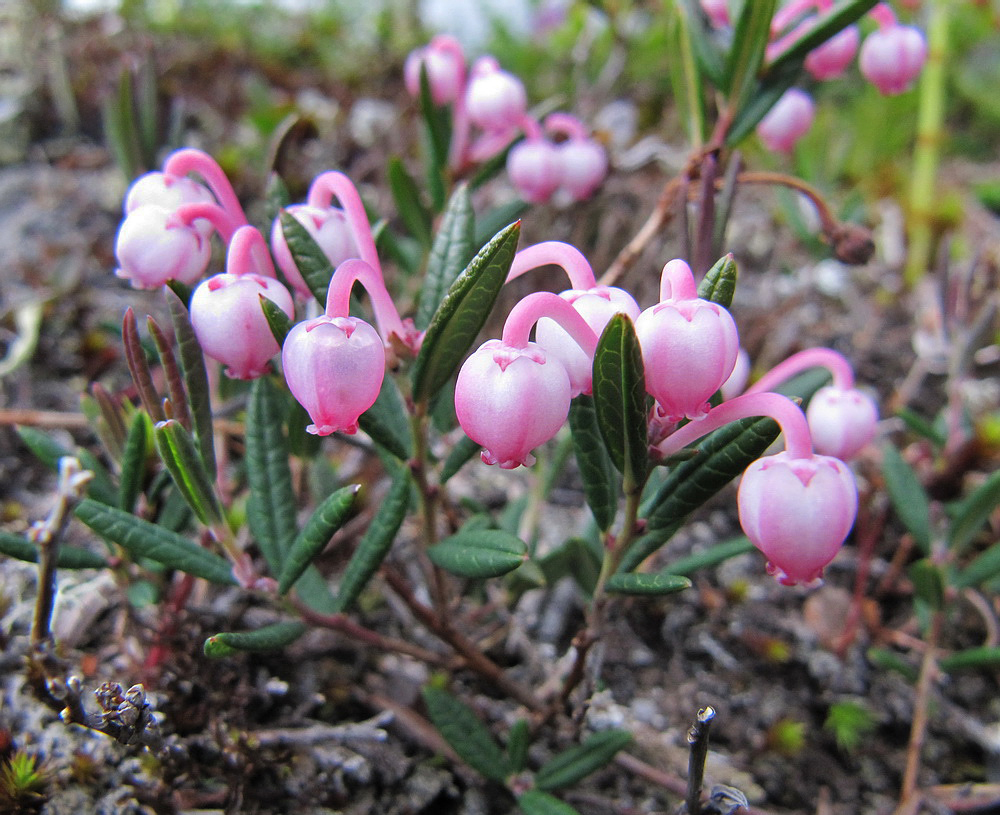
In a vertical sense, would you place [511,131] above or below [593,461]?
above

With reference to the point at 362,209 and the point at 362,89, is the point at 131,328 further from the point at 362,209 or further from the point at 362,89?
the point at 362,89

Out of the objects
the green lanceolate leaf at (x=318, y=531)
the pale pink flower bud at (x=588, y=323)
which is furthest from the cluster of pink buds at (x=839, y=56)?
the green lanceolate leaf at (x=318, y=531)

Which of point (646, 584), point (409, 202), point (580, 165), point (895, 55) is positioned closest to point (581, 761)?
point (646, 584)

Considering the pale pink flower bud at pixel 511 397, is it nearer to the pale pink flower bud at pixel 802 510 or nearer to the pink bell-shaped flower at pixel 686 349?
the pink bell-shaped flower at pixel 686 349

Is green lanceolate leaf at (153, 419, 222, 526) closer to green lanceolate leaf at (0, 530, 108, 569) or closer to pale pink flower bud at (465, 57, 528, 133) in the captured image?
green lanceolate leaf at (0, 530, 108, 569)

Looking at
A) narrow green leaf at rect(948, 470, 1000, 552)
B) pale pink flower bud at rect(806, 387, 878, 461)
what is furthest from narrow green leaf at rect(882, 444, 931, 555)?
pale pink flower bud at rect(806, 387, 878, 461)

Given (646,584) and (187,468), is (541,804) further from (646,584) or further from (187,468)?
(187,468)

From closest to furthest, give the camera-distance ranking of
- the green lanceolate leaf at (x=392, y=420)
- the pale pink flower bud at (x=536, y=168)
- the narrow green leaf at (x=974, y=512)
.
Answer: the green lanceolate leaf at (x=392, y=420) → the narrow green leaf at (x=974, y=512) → the pale pink flower bud at (x=536, y=168)
